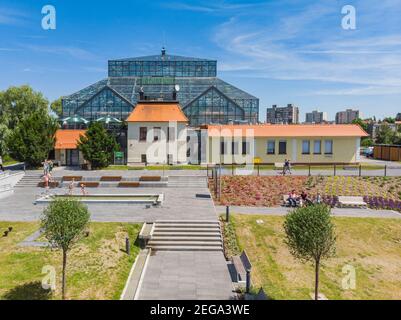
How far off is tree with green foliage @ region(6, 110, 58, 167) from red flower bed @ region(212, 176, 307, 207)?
20.5 meters

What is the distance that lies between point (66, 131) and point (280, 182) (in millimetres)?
27983

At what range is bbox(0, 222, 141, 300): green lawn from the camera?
44.1 feet

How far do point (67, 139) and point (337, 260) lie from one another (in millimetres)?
34692

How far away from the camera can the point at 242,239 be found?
19.5 m

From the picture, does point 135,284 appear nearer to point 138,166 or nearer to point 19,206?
point 19,206

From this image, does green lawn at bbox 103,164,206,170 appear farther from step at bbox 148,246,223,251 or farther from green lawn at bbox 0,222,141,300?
step at bbox 148,246,223,251

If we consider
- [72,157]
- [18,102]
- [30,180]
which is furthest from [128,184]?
[18,102]

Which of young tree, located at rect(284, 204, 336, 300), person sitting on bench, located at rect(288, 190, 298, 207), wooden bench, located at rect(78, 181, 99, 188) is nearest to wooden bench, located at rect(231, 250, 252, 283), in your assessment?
young tree, located at rect(284, 204, 336, 300)

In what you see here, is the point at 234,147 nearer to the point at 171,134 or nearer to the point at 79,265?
the point at 171,134

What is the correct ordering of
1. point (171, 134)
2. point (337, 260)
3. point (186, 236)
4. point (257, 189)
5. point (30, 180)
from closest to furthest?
point (337, 260) < point (186, 236) < point (257, 189) < point (30, 180) < point (171, 134)

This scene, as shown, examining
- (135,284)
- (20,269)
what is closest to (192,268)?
(135,284)

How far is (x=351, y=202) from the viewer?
2702cm

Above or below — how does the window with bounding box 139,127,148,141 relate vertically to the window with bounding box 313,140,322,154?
above
